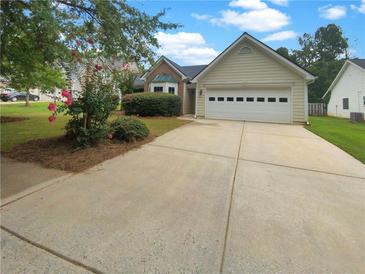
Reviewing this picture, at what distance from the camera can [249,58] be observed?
15.7m

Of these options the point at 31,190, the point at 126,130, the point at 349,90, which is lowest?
the point at 31,190

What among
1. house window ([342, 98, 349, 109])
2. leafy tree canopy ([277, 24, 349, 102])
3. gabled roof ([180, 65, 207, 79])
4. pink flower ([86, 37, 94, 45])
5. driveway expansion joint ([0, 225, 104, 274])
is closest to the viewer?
driveway expansion joint ([0, 225, 104, 274])

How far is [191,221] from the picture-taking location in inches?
127

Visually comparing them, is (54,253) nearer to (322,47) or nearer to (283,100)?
(283,100)

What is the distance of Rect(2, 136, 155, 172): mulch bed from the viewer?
18.1 feet

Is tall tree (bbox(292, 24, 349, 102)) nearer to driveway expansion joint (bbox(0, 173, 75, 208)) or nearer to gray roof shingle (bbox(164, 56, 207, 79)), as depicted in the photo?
gray roof shingle (bbox(164, 56, 207, 79))

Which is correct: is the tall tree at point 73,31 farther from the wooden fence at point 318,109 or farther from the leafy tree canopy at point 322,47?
the leafy tree canopy at point 322,47

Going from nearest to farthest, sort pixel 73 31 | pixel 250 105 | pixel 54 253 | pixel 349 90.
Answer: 1. pixel 54 253
2. pixel 73 31
3. pixel 250 105
4. pixel 349 90

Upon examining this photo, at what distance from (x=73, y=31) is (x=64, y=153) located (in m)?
2.85

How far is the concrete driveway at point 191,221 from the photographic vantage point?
2461mm

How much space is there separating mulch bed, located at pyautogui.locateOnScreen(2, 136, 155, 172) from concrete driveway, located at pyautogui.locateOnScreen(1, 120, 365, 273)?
19.9 inches

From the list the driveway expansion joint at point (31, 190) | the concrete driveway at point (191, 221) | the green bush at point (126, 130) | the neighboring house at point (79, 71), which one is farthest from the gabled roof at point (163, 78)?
the driveway expansion joint at point (31, 190)

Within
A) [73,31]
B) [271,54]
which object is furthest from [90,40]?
[271,54]

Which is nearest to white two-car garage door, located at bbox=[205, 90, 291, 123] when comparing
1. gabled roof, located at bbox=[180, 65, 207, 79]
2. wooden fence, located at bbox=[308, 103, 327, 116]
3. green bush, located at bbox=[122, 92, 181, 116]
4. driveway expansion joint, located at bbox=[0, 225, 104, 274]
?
green bush, located at bbox=[122, 92, 181, 116]
